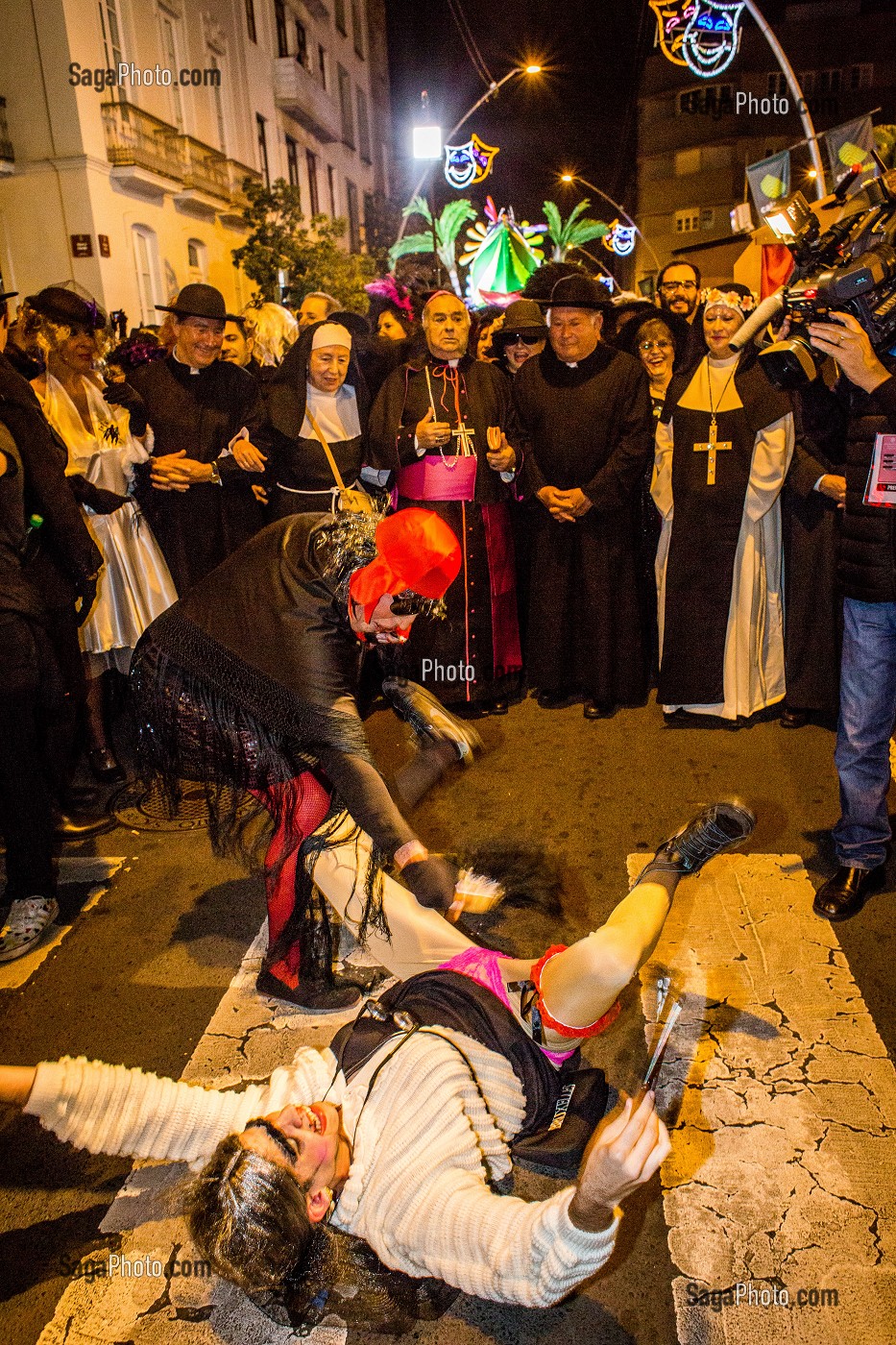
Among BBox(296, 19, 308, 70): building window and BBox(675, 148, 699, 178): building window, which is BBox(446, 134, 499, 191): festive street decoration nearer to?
BBox(296, 19, 308, 70): building window

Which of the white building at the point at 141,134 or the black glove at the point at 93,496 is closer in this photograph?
the black glove at the point at 93,496

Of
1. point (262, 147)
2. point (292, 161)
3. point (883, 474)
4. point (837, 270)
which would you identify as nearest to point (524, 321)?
point (837, 270)

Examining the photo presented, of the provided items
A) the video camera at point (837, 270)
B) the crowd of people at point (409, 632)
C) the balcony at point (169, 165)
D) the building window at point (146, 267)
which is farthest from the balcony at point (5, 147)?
the video camera at point (837, 270)

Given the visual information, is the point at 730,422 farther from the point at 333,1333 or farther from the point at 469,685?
the point at 333,1333

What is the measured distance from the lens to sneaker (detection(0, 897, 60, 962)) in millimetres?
3359

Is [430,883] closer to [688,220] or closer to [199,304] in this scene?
[199,304]

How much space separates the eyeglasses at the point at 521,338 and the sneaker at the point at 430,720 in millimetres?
3862

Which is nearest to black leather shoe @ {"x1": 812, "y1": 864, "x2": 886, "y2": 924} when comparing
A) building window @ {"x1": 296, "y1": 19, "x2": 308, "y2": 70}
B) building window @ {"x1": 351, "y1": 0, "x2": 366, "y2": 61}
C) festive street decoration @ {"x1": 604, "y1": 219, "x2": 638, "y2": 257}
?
festive street decoration @ {"x1": 604, "y1": 219, "x2": 638, "y2": 257}

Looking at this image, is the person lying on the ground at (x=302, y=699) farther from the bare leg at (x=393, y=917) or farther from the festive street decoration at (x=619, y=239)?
the festive street decoration at (x=619, y=239)

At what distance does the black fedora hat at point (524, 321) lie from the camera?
19.5 ft

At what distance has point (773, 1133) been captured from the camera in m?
2.46

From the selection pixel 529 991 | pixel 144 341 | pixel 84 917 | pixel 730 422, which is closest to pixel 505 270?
pixel 144 341

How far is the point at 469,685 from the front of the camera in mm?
5398

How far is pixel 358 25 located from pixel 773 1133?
45.3 metres
